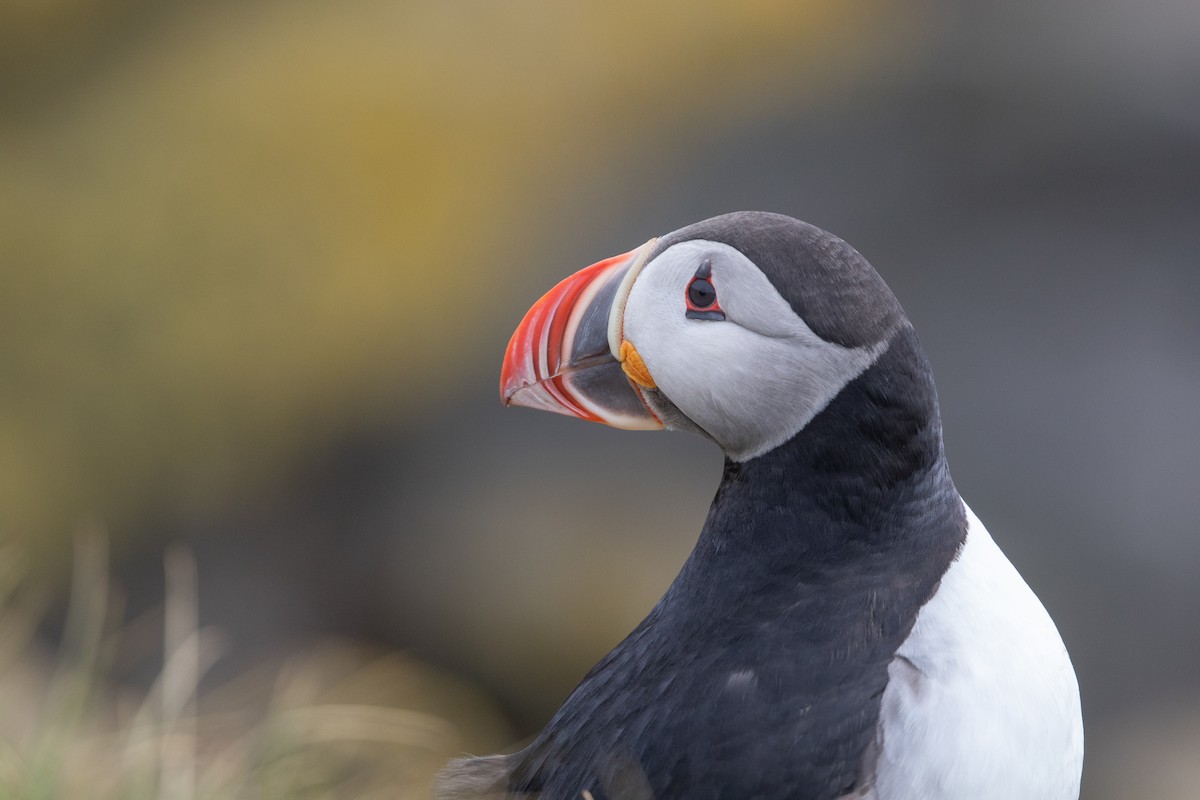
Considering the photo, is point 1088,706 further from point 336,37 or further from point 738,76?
point 336,37

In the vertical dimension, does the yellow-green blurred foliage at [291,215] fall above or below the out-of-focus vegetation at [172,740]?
above

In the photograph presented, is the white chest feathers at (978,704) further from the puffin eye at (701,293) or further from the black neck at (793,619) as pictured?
the puffin eye at (701,293)

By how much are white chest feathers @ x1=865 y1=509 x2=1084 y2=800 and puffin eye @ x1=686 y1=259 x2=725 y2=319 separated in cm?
51

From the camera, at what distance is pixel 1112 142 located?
4941 millimetres

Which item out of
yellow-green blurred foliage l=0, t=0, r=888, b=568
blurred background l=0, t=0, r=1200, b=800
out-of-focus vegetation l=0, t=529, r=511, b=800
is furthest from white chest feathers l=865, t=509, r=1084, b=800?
yellow-green blurred foliage l=0, t=0, r=888, b=568

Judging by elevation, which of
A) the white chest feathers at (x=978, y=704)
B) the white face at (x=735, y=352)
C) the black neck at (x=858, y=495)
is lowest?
the white chest feathers at (x=978, y=704)

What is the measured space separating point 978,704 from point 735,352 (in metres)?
0.57

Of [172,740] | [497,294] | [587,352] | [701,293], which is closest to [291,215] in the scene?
[497,294]

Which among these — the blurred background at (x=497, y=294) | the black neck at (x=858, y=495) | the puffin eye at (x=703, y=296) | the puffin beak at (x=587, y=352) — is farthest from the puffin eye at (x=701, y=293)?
the blurred background at (x=497, y=294)

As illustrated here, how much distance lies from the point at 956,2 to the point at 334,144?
2.91 m

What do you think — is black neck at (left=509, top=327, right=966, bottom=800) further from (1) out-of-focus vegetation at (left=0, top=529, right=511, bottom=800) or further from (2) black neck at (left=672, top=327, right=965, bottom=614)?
(1) out-of-focus vegetation at (left=0, top=529, right=511, bottom=800)

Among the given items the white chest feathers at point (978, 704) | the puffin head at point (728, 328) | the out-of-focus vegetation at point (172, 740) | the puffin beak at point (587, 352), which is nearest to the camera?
the white chest feathers at point (978, 704)

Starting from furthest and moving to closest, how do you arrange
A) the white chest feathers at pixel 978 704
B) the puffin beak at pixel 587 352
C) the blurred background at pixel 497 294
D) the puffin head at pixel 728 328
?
the blurred background at pixel 497 294 → the puffin beak at pixel 587 352 → the puffin head at pixel 728 328 → the white chest feathers at pixel 978 704

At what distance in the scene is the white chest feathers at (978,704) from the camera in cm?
154
